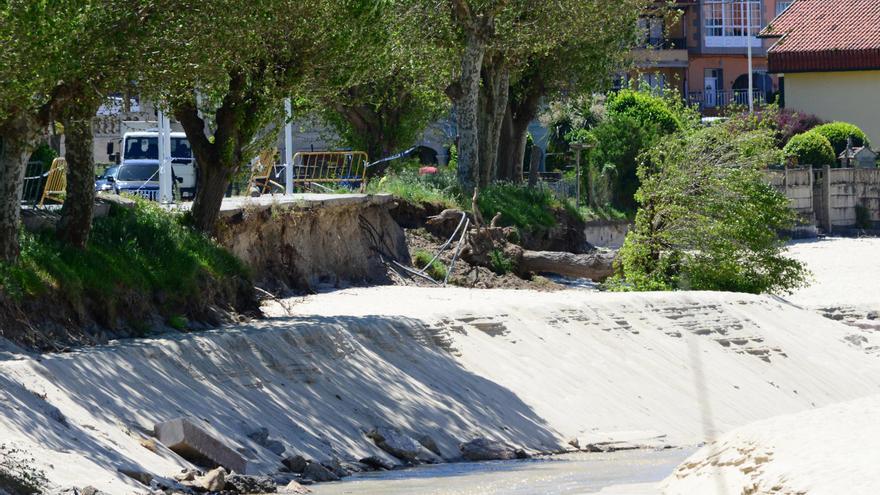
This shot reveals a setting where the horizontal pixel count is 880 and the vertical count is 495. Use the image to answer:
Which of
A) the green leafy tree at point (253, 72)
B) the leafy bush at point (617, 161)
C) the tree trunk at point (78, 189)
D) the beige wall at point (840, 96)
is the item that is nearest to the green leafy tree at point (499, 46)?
the leafy bush at point (617, 161)

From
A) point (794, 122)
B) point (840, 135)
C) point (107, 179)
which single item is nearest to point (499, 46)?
point (107, 179)

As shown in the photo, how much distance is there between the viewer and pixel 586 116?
55125 mm

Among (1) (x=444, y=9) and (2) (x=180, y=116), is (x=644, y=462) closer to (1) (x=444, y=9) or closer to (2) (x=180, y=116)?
(2) (x=180, y=116)

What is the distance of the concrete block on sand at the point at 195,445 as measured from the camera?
15477 mm

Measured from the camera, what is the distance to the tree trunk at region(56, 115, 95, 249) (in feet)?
65.0

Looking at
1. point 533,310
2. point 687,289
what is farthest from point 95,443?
point 687,289

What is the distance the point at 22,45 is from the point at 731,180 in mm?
16517

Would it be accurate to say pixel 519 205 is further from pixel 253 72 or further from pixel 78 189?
pixel 78 189

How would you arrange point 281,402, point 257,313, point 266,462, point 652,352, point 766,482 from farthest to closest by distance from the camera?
point 652,352 < point 257,313 < point 281,402 < point 266,462 < point 766,482

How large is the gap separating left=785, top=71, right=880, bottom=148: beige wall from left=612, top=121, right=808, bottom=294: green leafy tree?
33.1 metres

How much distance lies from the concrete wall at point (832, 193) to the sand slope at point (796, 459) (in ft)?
104

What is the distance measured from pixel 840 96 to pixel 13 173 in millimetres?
48849

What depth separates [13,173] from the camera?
61.5 feet

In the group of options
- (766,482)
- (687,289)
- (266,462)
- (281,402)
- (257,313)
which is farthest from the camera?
(687,289)
